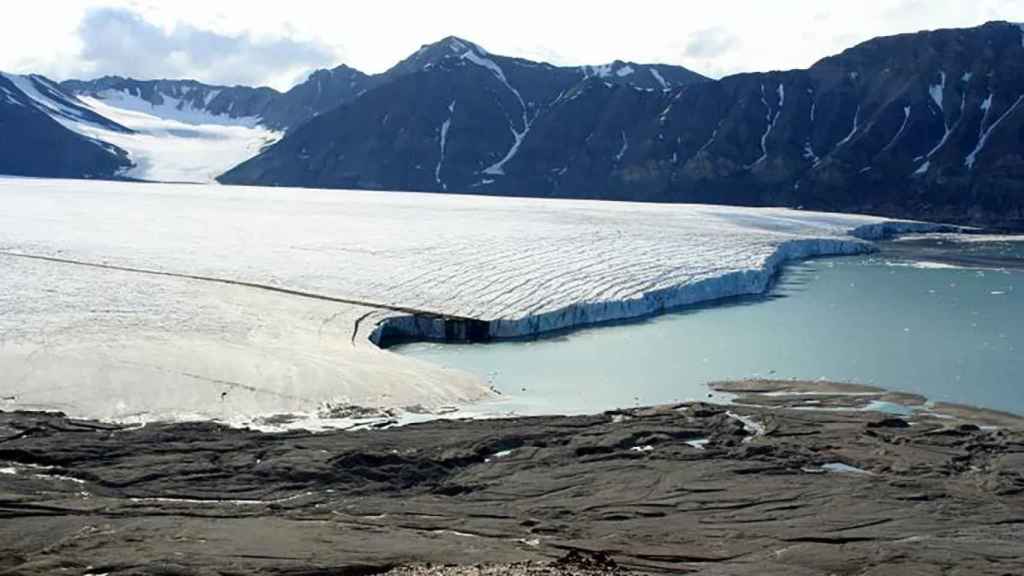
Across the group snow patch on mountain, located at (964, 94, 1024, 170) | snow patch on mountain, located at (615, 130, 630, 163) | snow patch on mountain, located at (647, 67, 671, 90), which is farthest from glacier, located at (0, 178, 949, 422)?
snow patch on mountain, located at (647, 67, 671, 90)

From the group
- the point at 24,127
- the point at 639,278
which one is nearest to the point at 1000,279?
the point at 639,278

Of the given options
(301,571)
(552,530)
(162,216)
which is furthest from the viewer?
(162,216)

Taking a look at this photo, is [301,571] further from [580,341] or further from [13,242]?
[13,242]

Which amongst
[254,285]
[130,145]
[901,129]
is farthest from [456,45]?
[254,285]

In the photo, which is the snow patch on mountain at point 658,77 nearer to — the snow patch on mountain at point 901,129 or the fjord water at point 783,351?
the snow patch on mountain at point 901,129

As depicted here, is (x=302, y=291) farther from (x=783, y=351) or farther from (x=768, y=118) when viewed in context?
(x=768, y=118)

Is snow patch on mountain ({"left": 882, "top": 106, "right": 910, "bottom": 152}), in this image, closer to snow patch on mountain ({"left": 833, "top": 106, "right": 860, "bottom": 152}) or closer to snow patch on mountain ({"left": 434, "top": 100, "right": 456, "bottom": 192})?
snow patch on mountain ({"left": 833, "top": 106, "right": 860, "bottom": 152})
